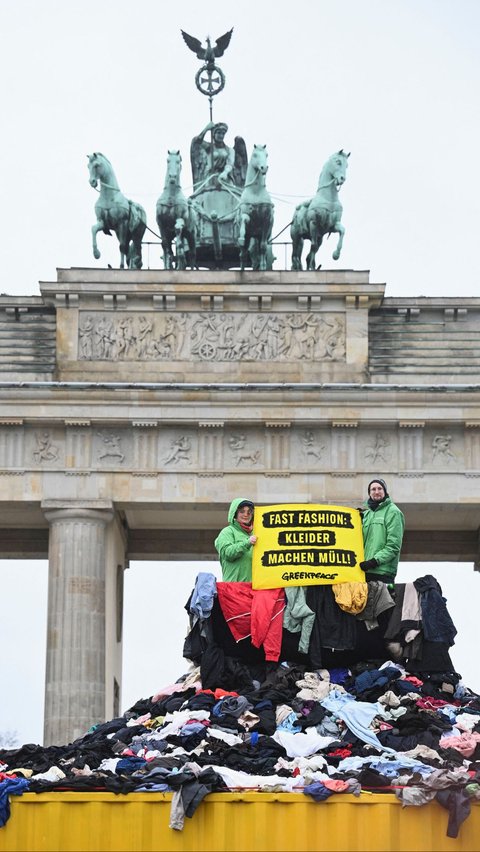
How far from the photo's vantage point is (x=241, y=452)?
138 feet

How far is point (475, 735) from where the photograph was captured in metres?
16.7

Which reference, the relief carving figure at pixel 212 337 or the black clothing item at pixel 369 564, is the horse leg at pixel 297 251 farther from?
the black clothing item at pixel 369 564

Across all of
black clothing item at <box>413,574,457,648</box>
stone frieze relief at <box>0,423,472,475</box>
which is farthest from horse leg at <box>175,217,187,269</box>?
black clothing item at <box>413,574,457,648</box>

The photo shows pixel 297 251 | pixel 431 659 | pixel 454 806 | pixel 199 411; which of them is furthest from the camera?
pixel 297 251

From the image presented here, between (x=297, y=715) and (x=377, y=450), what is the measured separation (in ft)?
82.3

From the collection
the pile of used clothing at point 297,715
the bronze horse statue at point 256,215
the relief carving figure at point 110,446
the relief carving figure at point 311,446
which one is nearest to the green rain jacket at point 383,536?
the pile of used clothing at point 297,715

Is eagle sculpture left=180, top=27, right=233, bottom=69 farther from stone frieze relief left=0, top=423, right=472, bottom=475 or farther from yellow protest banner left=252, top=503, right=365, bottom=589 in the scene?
yellow protest banner left=252, top=503, right=365, bottom=589

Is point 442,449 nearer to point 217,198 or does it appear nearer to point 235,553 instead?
point 217,198

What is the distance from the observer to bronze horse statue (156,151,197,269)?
44.2m

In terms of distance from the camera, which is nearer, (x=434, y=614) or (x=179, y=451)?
(x=434, y=614)

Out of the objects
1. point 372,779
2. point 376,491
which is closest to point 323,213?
point 376,491

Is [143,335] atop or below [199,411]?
atop

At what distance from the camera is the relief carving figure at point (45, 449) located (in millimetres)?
42094

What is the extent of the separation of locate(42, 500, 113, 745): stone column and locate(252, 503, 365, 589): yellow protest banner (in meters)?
21.3
